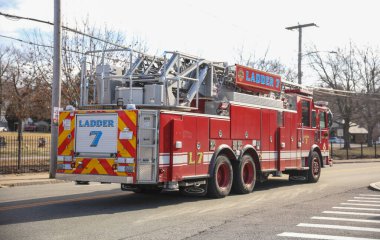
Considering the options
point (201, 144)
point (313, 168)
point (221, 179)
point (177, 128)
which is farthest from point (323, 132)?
point (177, 128)

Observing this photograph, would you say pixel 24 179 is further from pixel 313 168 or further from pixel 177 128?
pixel 313 168

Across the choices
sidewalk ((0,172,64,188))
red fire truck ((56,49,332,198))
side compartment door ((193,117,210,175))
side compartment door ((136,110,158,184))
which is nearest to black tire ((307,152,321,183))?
red fire truck ((56,49,332,198))

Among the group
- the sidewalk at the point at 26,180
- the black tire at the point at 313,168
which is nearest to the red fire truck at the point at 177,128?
the black tire at the point at 313,168

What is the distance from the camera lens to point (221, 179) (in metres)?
11.7

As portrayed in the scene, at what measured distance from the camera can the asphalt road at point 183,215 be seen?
7.27m

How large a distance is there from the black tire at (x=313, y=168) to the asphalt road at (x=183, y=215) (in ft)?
8.43

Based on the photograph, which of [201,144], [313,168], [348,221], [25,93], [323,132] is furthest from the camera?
[25,93]

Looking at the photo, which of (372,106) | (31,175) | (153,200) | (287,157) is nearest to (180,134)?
(153,200)

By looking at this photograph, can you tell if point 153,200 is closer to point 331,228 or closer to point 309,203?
point 309,203

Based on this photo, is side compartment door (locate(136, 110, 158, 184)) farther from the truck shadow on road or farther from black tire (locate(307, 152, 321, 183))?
black tire (locate(307, 152, 321, 183))

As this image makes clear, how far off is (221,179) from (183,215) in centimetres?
295

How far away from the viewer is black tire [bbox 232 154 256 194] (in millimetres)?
12055

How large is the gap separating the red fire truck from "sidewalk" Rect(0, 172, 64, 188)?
5129 millimetres

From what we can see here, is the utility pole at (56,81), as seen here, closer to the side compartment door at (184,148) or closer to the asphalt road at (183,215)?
the asphalt road at (183,215)
